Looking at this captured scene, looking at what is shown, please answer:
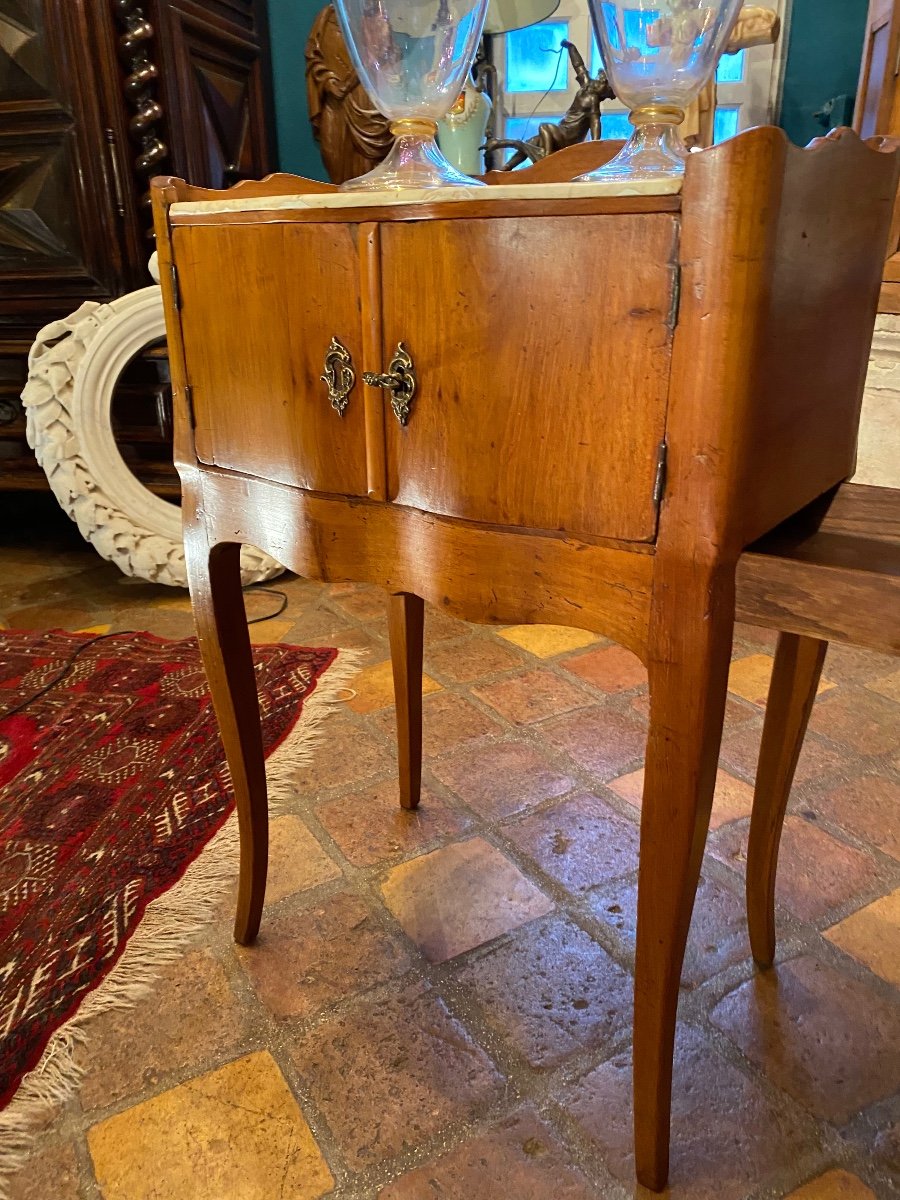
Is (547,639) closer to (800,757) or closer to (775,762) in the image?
(800,757)

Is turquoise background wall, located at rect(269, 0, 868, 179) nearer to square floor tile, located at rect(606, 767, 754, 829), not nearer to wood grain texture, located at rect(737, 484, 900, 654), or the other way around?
square floor tile, located at rect(606, 767, 754, 829)

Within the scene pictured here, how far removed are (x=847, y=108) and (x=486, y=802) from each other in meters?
1.78

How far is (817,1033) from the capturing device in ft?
3.12

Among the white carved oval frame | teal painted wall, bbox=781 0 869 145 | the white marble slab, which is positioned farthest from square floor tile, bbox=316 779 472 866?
teal painted wall, bbox=781 0 869 145

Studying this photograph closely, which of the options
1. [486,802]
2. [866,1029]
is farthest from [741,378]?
[486,802]

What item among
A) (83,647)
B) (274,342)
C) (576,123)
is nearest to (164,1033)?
(274,342)

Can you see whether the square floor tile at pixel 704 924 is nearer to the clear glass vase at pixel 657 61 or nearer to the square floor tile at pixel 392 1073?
the square floor tile at pixel 392 1073

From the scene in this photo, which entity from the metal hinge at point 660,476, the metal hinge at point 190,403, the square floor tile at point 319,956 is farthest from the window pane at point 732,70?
the square floor tile at point 319,956

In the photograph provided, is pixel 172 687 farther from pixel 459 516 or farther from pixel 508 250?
pixel 508 250

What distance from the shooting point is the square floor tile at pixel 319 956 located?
3.29 feet

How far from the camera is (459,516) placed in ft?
2.29

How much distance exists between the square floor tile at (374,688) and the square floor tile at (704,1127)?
87 cm

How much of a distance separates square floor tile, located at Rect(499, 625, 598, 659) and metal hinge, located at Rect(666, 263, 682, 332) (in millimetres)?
1379

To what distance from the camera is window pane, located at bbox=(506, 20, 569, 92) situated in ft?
7.16
